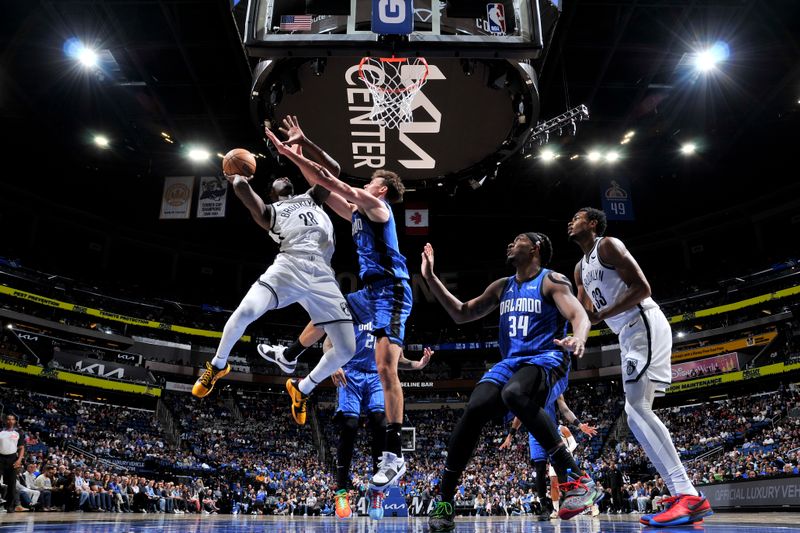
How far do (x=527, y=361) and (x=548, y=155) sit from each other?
17962mm

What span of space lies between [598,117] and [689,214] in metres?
15.0

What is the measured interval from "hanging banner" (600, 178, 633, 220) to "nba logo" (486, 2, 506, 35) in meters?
15.8

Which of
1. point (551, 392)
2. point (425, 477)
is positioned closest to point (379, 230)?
point (551, 392)

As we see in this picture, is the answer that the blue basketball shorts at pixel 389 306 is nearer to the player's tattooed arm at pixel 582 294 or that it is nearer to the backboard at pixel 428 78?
the player's tattooed arm at pixel 582 294

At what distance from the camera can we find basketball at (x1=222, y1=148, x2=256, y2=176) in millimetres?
4844

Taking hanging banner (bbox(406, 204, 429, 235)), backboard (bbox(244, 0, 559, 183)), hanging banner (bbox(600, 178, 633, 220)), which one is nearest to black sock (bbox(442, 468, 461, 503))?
backboard (bbox(244, 0, 559, 183))

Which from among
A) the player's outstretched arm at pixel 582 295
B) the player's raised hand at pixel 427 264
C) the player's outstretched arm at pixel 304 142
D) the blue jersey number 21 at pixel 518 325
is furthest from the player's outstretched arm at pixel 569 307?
the player's outstretched arm at pixel 304 142

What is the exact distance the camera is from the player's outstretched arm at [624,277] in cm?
425

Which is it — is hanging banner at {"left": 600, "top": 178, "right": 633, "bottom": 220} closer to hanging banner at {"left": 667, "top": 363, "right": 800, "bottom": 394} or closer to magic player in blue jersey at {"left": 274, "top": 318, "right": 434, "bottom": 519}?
hanging banner at {"left": 667, "top": 363, "right": 800, "bottom": 394}

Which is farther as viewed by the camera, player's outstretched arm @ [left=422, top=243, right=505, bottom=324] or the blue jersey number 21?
player's outstretched arm @ [left=422, top=243, right=505, bottom=324]

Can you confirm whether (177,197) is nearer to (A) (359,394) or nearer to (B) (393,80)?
(B) (393,80)

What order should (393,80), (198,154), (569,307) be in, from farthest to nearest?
(198,154), (393,80), (569,307)

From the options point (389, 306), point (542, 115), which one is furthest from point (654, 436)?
point (542, 115)

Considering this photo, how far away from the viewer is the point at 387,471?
4.64m
